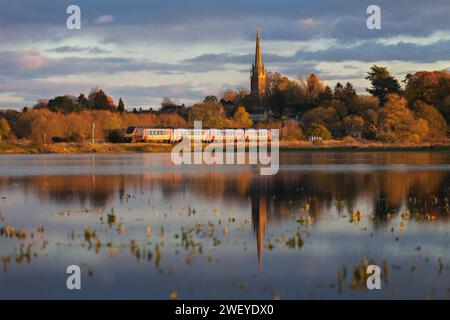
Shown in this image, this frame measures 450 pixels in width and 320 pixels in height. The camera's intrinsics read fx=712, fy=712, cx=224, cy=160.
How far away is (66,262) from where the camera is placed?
56.2 ft

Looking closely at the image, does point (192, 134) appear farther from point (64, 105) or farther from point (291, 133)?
point (64, 105)

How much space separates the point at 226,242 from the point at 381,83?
448 ft

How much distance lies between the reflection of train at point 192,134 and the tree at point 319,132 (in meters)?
9.15

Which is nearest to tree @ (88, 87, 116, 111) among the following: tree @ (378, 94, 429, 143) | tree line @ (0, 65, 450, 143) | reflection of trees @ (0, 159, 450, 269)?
tree line @ (0, 65, 450, 143)

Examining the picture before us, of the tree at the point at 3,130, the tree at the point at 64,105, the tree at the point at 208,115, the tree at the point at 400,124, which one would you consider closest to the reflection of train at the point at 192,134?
the tree at the point at 208,115

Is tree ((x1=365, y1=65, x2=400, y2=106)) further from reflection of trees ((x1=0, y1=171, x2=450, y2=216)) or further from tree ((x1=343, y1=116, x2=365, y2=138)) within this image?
reflection of trees ((x1=0, y1=171, x2=450, y2=216))

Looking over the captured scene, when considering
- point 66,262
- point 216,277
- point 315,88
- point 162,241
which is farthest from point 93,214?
point 315,88

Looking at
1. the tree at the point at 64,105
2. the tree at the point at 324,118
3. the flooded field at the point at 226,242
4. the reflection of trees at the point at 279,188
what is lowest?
the reflection of trees at the point at 279,188

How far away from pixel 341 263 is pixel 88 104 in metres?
169

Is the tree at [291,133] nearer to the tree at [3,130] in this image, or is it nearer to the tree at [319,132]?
the tree at [319,132]

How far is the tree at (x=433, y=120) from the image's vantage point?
120125mm

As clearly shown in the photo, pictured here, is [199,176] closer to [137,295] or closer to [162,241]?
[162,241]

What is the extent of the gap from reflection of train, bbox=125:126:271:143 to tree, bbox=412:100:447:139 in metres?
29.4

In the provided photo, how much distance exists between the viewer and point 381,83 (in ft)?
496
